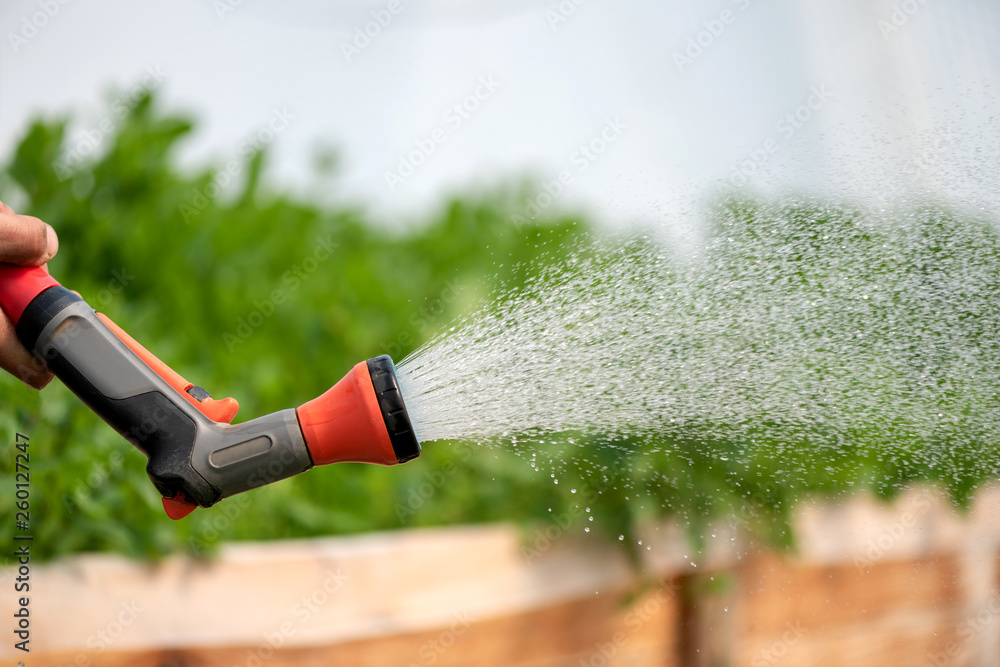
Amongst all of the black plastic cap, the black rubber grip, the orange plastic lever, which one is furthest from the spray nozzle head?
A: the black rubber grip

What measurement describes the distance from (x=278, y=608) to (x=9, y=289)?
0.77m

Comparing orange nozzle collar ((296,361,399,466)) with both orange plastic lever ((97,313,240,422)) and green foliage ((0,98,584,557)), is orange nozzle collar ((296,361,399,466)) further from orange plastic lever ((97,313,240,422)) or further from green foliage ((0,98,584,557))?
green foliage ((0,98,584,557))

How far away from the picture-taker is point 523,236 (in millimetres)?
2705

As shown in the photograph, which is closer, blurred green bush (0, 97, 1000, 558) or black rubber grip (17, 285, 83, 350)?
black rubber grip (17, 285, 83, 350)

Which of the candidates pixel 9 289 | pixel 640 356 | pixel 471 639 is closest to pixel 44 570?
pixel 9 289

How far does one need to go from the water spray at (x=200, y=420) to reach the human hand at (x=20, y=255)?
5 centimetres

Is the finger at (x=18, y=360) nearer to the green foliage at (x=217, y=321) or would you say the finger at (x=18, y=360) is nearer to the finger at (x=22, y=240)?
the finger at (x=22, y=240)

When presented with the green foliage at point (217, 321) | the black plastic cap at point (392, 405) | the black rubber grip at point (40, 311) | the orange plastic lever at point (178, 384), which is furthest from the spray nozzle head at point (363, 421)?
the green foliage at point (217, 321)

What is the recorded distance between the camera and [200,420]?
0.90 meters

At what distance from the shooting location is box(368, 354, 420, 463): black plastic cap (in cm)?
88

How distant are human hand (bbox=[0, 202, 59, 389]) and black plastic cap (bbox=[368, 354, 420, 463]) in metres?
0.46

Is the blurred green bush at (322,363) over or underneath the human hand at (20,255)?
underneath

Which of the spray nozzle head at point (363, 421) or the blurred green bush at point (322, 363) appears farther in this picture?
the blurred green bush at point (322, 363)

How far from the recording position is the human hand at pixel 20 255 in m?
0.91
